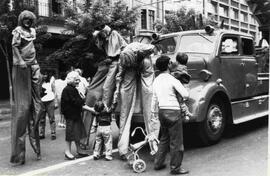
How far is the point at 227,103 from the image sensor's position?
24.7 feet

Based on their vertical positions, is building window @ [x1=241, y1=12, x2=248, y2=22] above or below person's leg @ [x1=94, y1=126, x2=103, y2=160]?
above

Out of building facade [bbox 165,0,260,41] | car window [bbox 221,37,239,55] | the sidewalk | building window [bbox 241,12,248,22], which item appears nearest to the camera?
the sidewalk

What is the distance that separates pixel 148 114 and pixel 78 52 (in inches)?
453

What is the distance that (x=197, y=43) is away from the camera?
26.1 feet

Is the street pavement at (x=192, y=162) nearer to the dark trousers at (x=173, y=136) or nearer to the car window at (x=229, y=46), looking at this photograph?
the dark trousers at (x=173, y=136)

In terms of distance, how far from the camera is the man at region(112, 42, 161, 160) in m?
6.37

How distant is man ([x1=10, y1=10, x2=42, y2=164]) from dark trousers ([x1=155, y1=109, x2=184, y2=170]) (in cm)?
229

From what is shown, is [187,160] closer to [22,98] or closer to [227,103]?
[227,103]

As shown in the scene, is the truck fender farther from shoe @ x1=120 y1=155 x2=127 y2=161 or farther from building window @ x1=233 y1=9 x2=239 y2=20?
building window @ x1=233 y1=9 x2=239 y2=20

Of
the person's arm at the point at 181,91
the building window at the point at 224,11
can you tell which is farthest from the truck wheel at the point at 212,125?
the building window at the point at 224,11

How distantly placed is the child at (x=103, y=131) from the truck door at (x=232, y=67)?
2647 mm

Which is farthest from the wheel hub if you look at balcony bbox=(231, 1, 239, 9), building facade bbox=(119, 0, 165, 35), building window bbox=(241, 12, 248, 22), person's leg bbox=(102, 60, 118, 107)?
building window bbox=(241, 12, 248, 22)

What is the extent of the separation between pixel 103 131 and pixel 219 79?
2.53m

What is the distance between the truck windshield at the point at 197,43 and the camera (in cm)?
780
